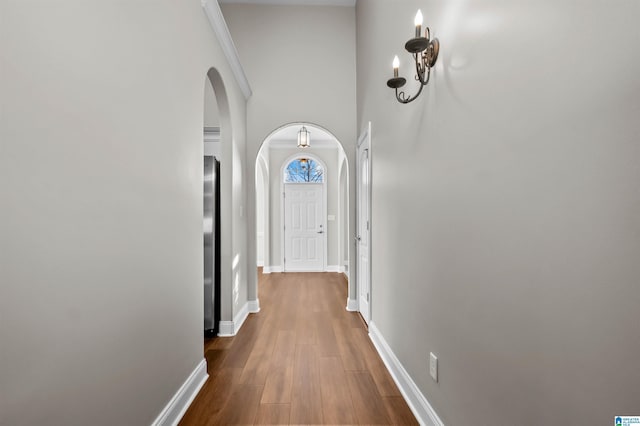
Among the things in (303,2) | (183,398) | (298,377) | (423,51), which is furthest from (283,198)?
(423,51)

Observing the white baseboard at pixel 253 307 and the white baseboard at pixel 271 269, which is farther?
the white baseboard at pixel 271 269

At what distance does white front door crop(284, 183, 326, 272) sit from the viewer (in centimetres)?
722

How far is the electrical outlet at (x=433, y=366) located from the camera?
1639mm

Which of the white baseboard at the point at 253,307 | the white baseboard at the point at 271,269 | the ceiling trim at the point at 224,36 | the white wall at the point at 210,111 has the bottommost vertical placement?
the white baseboard at the point at 271,269

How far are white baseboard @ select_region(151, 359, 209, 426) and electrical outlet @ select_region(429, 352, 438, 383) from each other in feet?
4.67

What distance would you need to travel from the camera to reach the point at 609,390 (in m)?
0.74

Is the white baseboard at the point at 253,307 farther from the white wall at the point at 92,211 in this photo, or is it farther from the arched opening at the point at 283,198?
the arched opening at the point at 283,198

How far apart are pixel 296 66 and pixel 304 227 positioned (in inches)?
150

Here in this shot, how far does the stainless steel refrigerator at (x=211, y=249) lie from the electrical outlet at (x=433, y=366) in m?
2.18

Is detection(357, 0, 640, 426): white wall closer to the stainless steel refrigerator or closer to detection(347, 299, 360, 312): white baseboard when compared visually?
the stainless steel refrigerator

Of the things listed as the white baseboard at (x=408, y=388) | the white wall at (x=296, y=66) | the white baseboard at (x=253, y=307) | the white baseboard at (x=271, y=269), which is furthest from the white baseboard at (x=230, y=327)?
the white baseboard at (x=271, y=269)

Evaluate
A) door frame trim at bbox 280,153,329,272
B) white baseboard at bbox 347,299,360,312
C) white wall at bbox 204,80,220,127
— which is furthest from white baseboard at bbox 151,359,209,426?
door frame trim at bbox 280,153,329,272

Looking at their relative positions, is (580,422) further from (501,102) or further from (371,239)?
(371,239)

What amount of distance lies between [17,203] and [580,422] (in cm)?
156
